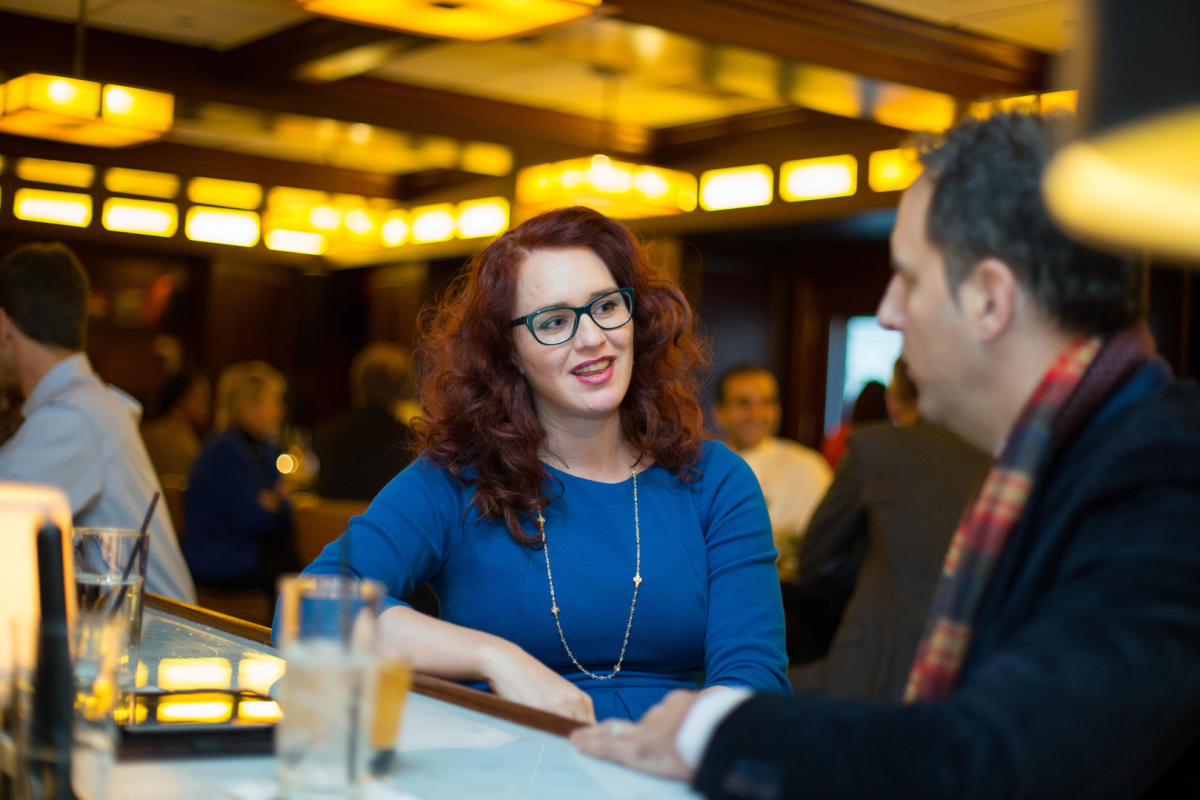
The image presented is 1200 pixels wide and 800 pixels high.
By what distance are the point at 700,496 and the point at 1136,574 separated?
113cm

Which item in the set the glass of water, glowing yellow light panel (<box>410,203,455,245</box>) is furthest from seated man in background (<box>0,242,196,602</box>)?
glowing yellow light panel (<box>410,203,455,245</box>)

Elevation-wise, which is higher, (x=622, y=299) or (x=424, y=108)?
(x=424, y=108)

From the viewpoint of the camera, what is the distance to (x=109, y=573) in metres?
1.45

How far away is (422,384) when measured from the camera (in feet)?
7.05

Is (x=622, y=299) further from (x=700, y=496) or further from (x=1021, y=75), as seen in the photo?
(x=1021, y=75)

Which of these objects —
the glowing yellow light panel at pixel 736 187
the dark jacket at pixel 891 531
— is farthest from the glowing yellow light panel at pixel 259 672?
the glowing yellow light panel at pixel 736 187

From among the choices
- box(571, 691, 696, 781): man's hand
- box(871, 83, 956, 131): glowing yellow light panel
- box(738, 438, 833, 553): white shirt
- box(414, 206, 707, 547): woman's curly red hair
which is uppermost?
box(871, 83, 956, 131): glowing yellow light panel

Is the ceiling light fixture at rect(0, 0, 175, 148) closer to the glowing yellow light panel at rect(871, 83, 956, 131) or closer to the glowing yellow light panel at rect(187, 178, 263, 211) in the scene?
the glowing yellow light panel at rect(871, 83, 956, 131)

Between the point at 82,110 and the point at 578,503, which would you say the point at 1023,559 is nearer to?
the point at 578,503

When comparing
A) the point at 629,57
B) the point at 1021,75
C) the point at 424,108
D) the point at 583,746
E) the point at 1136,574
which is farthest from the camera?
the point at 424,108

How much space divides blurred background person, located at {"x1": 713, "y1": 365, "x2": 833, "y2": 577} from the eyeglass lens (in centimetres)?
347

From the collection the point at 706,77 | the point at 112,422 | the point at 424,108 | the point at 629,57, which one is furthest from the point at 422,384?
the point at 424,108

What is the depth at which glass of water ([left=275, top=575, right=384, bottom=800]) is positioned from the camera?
2.99 feet

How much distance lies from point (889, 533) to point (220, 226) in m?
6.42
